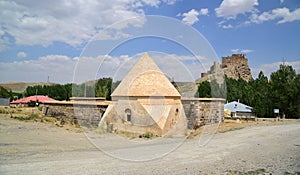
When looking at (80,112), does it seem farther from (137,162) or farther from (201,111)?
(137,162)

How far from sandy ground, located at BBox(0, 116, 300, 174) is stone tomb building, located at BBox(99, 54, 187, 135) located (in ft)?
5.83

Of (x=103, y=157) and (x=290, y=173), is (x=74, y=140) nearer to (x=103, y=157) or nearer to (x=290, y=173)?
(x=103, y=157)

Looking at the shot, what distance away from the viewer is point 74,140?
12023 millimetres

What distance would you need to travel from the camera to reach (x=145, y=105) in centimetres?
1386

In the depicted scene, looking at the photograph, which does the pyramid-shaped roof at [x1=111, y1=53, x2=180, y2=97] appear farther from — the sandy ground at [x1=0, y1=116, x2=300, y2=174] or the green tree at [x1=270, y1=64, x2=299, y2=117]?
the green tree at [x1=270, y1=64, x2=299, y2=117]

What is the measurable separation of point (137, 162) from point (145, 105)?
234 inches

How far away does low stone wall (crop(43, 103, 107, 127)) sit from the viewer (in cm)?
1627

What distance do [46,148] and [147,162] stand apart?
4.46 meters

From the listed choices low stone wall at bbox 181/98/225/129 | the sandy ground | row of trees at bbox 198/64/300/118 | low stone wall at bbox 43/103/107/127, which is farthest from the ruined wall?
the sandy ground

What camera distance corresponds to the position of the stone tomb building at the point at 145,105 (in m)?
13.7

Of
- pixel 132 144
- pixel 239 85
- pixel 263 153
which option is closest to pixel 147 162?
pixel 132 144

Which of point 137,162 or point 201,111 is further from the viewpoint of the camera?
point 201,111

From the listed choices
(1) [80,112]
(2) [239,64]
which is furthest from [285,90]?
(2) [239,64]

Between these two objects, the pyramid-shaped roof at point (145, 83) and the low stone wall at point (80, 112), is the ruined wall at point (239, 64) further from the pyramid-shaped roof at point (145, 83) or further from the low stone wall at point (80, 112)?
the pyramid-shaped roof at point (145, 83)
